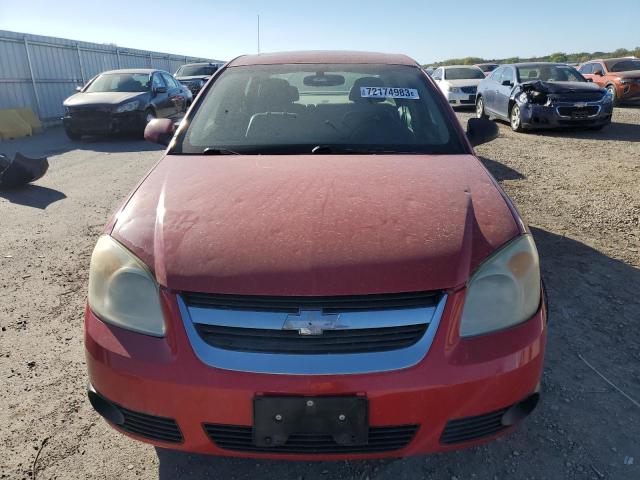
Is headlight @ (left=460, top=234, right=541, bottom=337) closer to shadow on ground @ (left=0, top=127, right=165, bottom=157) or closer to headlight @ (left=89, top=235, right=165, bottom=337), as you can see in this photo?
headlight @ (left=89, top=235, right=165, bottom=337)

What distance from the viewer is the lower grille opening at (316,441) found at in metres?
1.52

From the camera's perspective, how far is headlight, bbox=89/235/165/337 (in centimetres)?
158

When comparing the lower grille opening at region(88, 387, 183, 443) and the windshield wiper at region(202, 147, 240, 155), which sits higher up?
the windshield wiper at region(202, 147, 240, 155)

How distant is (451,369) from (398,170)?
3.32 ft

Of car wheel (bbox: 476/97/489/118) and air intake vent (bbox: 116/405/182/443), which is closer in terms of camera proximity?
air intake vent (bbox: 116/405/182/443)

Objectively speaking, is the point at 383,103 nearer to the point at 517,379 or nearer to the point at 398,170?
the point at 398,170

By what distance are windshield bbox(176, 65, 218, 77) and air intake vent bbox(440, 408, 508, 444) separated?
19111 mm

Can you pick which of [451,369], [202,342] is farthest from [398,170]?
[202,342]

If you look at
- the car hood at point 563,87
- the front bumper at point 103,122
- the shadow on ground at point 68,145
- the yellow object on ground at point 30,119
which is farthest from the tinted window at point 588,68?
the yellow object on ground at point 30,119

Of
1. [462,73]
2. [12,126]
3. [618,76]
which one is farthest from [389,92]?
[618,76]

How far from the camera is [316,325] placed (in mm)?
1474

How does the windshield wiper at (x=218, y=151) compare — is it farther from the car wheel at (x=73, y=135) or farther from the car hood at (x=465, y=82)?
the car hood at (x=465, y=82)

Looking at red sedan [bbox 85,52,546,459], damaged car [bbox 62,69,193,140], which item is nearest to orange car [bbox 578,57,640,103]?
damaged car [bbox 62,69,193,140]

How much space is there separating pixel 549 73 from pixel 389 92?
992 cm
